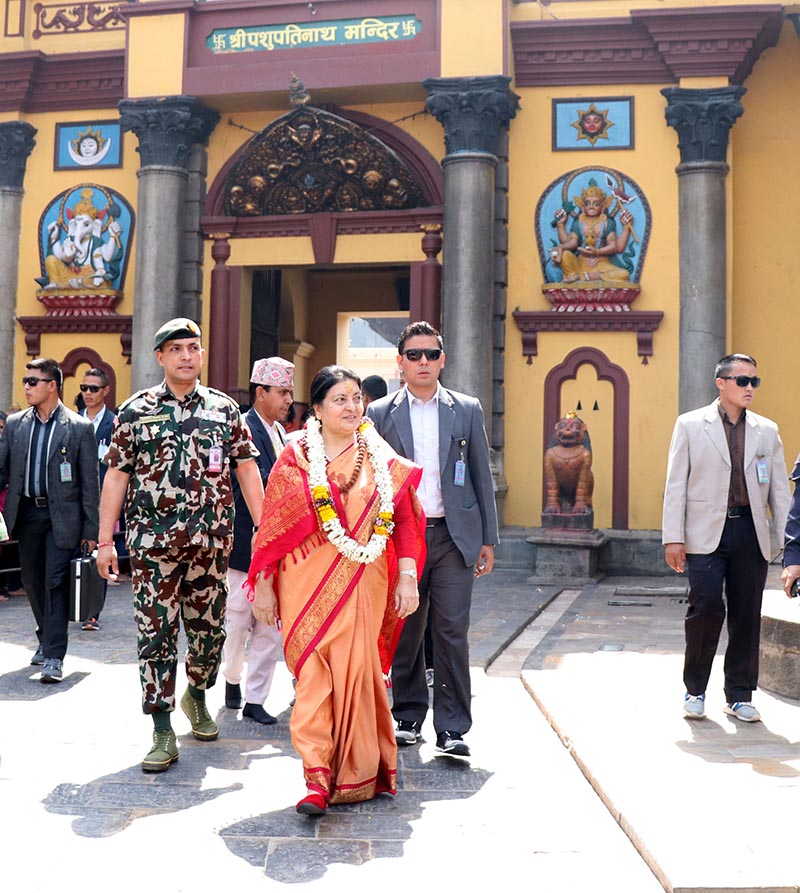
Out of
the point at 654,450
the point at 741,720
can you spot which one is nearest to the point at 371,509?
the point at 741,720

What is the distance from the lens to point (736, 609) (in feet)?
18.3

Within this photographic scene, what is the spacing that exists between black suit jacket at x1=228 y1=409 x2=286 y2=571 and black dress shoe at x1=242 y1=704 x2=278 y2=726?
27.2 inches

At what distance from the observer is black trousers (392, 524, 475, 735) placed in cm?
492

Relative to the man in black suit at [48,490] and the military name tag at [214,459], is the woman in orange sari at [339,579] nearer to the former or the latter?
the military name tag at [214,459]

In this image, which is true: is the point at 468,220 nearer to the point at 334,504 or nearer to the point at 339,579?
the point at 334,504

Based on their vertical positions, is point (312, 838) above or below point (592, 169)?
below

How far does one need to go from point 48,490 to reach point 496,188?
8.18 m

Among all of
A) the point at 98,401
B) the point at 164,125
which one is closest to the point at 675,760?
the point at 98,401

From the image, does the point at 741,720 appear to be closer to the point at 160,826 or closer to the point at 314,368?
the point at 160,826

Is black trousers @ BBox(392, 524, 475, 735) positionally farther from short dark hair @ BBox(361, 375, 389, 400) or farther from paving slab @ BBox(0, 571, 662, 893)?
short dark hair @ BBox(361, 375, 389, 400)

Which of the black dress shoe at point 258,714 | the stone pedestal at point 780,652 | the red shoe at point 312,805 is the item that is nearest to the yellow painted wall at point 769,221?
the stone pedestal at point 780,652

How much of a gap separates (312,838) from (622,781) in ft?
4.17

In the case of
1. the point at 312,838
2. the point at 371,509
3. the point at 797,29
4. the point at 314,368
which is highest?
the point at 797,29

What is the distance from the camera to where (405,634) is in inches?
201
